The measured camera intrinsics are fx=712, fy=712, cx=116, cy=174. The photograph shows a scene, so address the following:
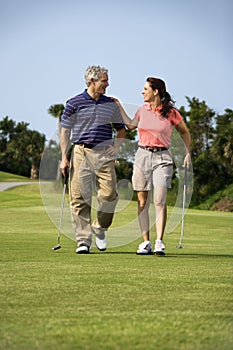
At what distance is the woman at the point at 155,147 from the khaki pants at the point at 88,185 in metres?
0.32

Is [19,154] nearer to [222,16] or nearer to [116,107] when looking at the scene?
[222,16]

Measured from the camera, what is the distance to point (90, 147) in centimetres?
797

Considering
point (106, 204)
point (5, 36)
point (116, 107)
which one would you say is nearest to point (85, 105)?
point (116, 107)

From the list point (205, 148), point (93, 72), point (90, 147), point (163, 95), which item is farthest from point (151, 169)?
point (205, 148)

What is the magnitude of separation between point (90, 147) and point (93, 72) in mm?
838

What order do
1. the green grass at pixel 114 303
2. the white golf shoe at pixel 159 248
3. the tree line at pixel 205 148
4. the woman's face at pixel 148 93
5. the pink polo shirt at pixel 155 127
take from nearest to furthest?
the green grass at pixel 114 303, the white golf shoe at pixel 159 248, the pink polo shirt at pixel 155 127, the woman's face at pixel 148 93, the tree line at pixel 205 148

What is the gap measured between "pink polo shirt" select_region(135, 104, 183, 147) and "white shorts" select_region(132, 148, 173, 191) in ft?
0.37

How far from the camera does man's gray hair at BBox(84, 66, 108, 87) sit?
792 centimetres

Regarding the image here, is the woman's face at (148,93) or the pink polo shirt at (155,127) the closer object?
the pink polo shirt at (155,127)

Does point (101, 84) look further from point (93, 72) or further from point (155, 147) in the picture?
point (155, 147)

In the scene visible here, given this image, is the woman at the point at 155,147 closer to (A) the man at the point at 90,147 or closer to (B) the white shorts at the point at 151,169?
(B) the white shorts at the point at 151,169

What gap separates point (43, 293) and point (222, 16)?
6307cm

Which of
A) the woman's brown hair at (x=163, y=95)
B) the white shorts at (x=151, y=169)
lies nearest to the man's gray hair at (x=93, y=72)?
the woman's brown hair at (x=163, y=95)

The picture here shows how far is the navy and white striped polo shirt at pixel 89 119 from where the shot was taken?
792 cm
